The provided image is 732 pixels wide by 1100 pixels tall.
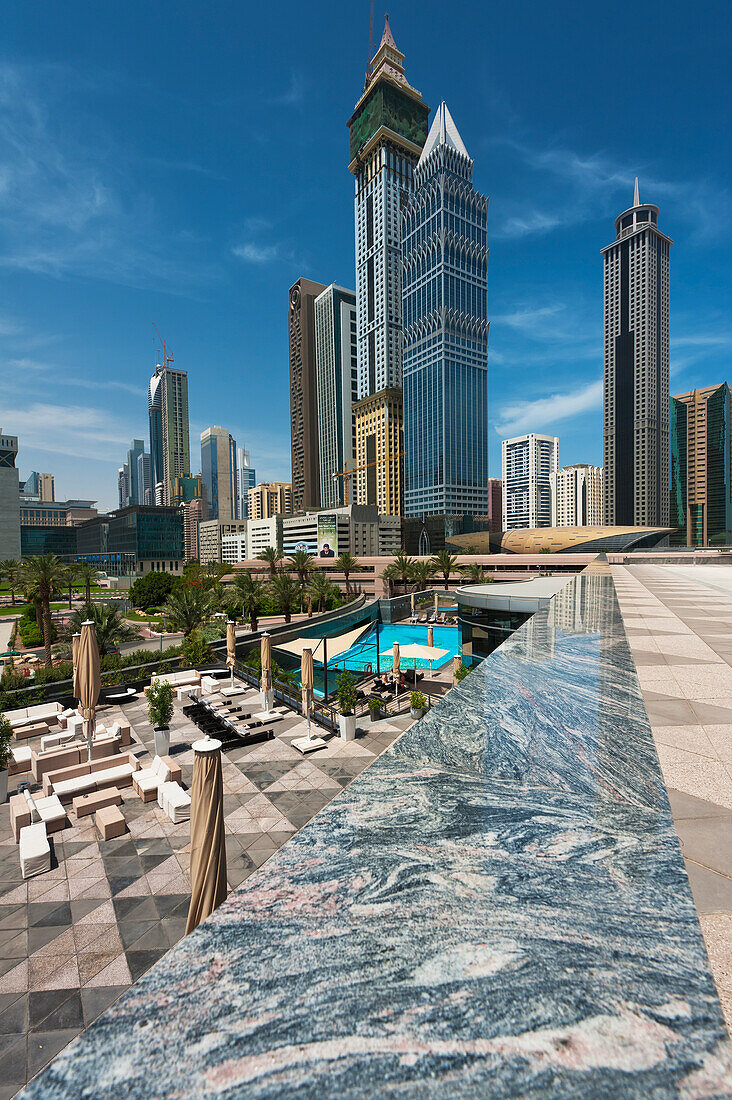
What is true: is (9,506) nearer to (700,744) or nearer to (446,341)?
(446,341)

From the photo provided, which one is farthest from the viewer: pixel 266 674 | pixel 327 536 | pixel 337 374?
pixel 337 374

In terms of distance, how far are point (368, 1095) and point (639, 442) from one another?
546ft

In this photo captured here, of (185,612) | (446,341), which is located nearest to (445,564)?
(185,612)

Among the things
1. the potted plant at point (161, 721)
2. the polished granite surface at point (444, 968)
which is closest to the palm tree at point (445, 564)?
the potted plant at point (161, 721)

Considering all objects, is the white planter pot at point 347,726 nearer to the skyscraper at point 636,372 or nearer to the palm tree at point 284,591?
the palm tree at point 284,591

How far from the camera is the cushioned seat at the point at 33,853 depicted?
335 inches

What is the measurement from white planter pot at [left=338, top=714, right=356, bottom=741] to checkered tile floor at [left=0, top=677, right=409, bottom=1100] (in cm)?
158

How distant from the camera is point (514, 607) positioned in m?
17.7

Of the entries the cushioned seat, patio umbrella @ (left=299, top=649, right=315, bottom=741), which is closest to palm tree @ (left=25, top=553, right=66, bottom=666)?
patio umbrella @ (left=299, top=649, right=315, bottom=741)

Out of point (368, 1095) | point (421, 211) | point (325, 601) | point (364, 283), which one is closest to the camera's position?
point (368, 1095)

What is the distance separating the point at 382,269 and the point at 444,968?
18254 centimetres

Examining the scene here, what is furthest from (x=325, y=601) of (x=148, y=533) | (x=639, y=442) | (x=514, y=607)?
(x=639, y=442)

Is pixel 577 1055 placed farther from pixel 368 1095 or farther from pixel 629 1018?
pixel 368 1095

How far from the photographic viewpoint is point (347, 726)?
48.2ft
